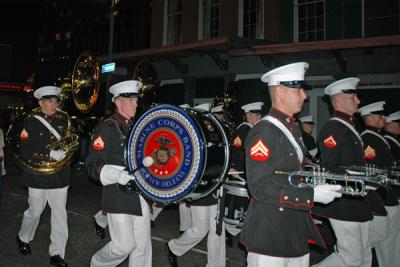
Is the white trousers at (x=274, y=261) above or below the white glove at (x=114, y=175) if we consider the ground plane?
below

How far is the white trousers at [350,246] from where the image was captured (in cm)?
358

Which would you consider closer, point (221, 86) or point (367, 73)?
point (367, 73)

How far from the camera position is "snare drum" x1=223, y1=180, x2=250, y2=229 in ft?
14.2

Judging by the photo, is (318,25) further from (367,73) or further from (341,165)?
(341,165)

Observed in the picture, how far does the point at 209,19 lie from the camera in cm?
1455

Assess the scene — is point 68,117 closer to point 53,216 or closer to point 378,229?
point 53,216

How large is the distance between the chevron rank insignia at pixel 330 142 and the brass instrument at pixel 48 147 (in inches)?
125

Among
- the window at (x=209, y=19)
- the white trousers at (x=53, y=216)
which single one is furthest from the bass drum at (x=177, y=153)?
the window at (x=209, y=19)

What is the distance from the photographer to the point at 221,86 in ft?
46.8

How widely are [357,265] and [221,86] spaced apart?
11051 mm

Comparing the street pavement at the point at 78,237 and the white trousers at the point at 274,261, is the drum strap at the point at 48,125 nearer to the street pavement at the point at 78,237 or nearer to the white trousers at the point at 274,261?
the street pavement at the point at 78,237

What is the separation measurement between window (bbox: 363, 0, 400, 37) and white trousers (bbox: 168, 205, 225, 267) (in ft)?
28.3

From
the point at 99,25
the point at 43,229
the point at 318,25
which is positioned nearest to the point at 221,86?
the point at 318,25

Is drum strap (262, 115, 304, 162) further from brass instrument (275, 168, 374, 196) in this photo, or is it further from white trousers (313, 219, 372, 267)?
white trousers (313, 219, 372, 267)
